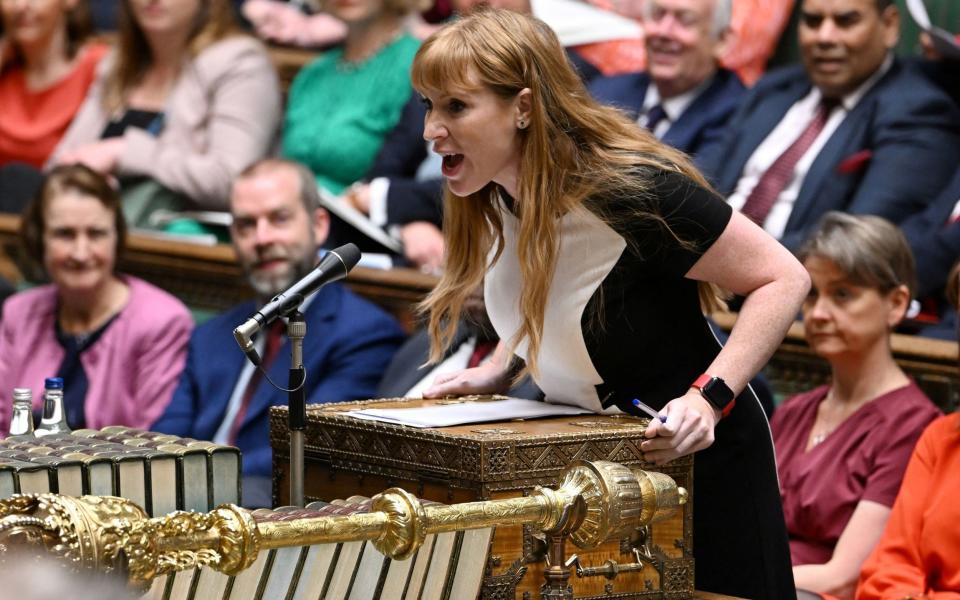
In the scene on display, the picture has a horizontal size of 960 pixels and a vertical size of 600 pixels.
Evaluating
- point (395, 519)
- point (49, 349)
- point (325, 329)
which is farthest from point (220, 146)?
point (395, 519)

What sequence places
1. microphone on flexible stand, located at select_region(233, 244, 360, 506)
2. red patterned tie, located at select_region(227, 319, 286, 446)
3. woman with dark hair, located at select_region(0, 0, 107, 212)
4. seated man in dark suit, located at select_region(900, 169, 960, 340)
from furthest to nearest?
woman with dark hair, located at select_region(0, 0, 107, 212) < red patterned tie, located at select_region(227, 319, 286, 446) < seated man in dark suit, located at select_region(900, 169, 960, 340) < microphone on flexible stand, located at select_region(233, 244, 360, 506)

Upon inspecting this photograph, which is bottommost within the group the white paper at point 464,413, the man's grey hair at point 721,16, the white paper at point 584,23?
the white paper at point 464,413

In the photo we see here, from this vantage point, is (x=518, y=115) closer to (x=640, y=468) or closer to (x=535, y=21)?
(x=535, y=21)

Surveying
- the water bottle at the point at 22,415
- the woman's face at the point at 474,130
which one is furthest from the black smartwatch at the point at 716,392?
the water bottle at the point at 22,415

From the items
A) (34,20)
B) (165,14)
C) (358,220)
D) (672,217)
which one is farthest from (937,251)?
(34,20)

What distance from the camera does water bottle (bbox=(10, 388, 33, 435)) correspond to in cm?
244

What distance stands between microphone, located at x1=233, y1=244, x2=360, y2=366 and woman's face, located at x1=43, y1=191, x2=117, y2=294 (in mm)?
2192

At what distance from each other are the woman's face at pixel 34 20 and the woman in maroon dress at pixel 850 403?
335cm

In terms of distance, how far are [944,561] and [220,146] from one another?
2964mm

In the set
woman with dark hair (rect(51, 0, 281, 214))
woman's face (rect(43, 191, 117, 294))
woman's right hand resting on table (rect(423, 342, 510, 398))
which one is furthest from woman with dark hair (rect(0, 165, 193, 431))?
woman's right hand resting on table (rect(423, 342, 510, 398))

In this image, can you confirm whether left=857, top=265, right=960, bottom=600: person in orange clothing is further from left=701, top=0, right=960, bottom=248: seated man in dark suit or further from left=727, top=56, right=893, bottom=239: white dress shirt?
left=727, top=56, right=893, bottom=239: white dress shirt

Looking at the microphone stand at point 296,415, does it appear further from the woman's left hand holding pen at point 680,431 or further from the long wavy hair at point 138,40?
the long wavy hair at point 138,40

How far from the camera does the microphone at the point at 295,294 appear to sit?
7.12ft

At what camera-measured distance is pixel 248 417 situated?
155 inches
